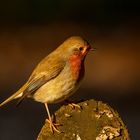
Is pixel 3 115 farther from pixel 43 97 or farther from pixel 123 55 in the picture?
pixel 43 97

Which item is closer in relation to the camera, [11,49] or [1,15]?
[11,49]

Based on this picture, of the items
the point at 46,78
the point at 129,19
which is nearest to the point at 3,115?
the point at 129,19

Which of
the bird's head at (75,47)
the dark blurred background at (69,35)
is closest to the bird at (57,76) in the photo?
the bird's head at (75,47)

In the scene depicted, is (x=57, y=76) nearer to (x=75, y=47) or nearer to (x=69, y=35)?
(x=75, y=47)

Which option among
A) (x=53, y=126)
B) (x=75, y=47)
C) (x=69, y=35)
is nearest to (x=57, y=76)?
(x=75, y=47)

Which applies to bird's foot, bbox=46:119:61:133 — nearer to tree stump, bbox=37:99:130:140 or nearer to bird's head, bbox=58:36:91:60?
tree stump, bbox=37:99:130:140
